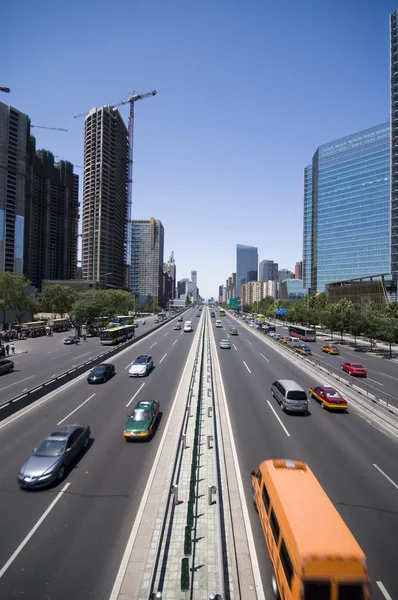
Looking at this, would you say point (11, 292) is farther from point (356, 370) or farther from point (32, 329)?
point (356, 370)

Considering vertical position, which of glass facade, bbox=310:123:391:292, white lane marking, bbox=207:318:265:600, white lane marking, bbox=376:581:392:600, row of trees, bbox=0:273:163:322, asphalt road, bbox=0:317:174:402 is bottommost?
asphalt road, bbox=0:317:174:402

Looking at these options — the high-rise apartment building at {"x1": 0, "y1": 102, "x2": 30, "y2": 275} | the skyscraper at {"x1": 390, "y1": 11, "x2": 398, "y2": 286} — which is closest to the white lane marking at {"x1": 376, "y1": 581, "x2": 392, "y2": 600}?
the skyscraper at {"x1": 390, "y1": 11, "x2": 398, "y2": 286}

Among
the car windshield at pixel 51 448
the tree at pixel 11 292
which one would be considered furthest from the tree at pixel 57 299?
the car windshield at pixel 51 448

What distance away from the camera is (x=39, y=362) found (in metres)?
37.3

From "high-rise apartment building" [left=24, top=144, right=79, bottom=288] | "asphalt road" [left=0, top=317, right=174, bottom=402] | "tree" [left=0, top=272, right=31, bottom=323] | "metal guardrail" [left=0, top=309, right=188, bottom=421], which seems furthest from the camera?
"high-rise apartment building" [left=24, top=144, right=79, bottom=288]

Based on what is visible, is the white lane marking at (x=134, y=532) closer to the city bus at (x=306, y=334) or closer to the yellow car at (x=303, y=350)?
the yellow car at (x=303, y=350)

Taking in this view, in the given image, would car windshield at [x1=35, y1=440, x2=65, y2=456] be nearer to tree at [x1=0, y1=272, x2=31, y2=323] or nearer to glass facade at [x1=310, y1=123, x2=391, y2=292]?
tree at [x1=0, y1=272, x2=31, y2=323]

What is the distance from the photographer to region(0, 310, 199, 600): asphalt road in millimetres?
7867

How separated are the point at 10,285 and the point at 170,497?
2854 inches

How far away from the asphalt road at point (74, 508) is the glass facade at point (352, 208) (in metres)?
130

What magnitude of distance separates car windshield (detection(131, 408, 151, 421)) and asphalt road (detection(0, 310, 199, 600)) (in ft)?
3.79

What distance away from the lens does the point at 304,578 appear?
6090 mm

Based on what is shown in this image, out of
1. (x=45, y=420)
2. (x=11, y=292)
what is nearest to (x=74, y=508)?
(x=45, y=420)

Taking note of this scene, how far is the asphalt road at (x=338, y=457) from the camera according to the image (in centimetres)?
916
